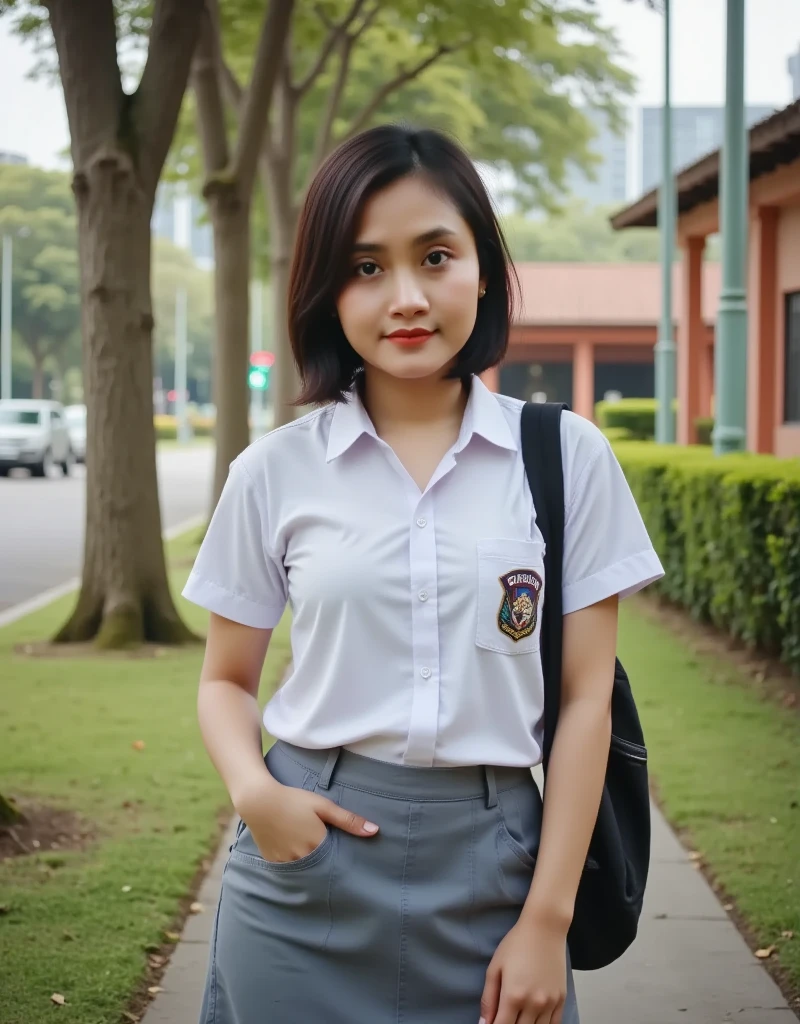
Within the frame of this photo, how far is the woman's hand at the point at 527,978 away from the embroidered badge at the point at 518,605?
38 cm

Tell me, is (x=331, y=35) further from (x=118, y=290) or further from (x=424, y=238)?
(x=424, y=238)

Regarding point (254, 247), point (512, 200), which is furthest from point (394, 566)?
point (254, 247)

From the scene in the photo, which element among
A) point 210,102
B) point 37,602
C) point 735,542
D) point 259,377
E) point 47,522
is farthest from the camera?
point 259,377

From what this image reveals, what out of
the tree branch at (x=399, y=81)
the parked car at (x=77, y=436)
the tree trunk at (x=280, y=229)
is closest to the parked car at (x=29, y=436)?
the parked car at (x=77, y=436)

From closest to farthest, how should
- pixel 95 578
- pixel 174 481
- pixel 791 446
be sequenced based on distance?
pixel 95 578 → pixel 791 446 → pixel 174 481

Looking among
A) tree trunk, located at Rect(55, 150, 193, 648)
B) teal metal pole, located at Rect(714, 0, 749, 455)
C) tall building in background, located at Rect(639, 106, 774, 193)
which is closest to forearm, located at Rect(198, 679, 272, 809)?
tree trunk, located at Rect(55, 150, 193, 648)

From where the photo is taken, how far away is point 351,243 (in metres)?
2.01

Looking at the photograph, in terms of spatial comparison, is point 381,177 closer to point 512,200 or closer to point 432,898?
point 432,898

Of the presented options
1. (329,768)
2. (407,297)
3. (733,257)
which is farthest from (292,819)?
(733,257)

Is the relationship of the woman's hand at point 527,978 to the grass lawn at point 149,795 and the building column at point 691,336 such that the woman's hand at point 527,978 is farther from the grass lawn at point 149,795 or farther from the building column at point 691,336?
the building column at point 691,336

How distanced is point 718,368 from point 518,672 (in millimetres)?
10198

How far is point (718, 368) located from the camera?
38.5 feet

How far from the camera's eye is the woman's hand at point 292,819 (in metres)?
1.92

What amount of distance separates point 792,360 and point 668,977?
16.5m
